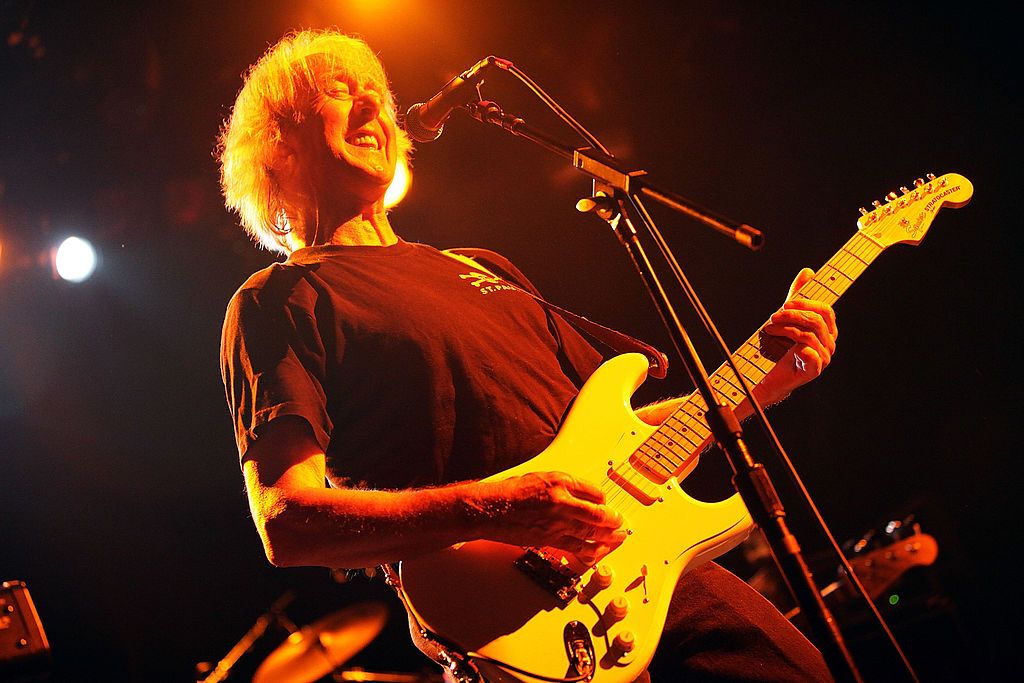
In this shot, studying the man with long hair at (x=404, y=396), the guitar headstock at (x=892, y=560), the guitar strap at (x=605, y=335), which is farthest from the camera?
the guitar headstock at (x=892, y=560)

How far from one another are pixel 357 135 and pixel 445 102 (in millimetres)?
559

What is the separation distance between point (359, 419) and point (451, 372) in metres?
0.30

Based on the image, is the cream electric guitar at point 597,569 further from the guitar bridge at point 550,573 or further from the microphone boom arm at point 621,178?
the microphone boom arm at point 621,178

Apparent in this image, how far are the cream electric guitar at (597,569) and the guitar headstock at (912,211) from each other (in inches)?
12.3

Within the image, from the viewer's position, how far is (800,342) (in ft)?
6.86

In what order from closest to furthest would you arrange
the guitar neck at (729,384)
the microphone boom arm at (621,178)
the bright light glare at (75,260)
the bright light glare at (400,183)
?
the microphone boom arm at (621,178) < the guitar neck at (729,384) < the bright light glare at (400,183) < the bright light glare at (75,260)

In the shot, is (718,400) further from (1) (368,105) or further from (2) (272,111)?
(2) (272,111)

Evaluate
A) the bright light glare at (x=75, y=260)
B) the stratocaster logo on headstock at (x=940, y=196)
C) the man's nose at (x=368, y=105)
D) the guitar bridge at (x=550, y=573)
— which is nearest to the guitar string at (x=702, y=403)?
the stratocaster logo on headstock at (x=940, y=196)

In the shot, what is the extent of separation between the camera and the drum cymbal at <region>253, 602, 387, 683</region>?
362 cm

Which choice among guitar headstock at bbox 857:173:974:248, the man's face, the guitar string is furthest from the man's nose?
guitar headstock at bbox 857:173:974:248

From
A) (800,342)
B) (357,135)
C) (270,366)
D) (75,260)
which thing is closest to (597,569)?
(800,342)

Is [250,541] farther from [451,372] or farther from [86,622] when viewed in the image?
[451,372]

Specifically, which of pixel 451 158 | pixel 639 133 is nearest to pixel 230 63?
pixel 451 158

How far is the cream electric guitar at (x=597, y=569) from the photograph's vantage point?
1.69 m
